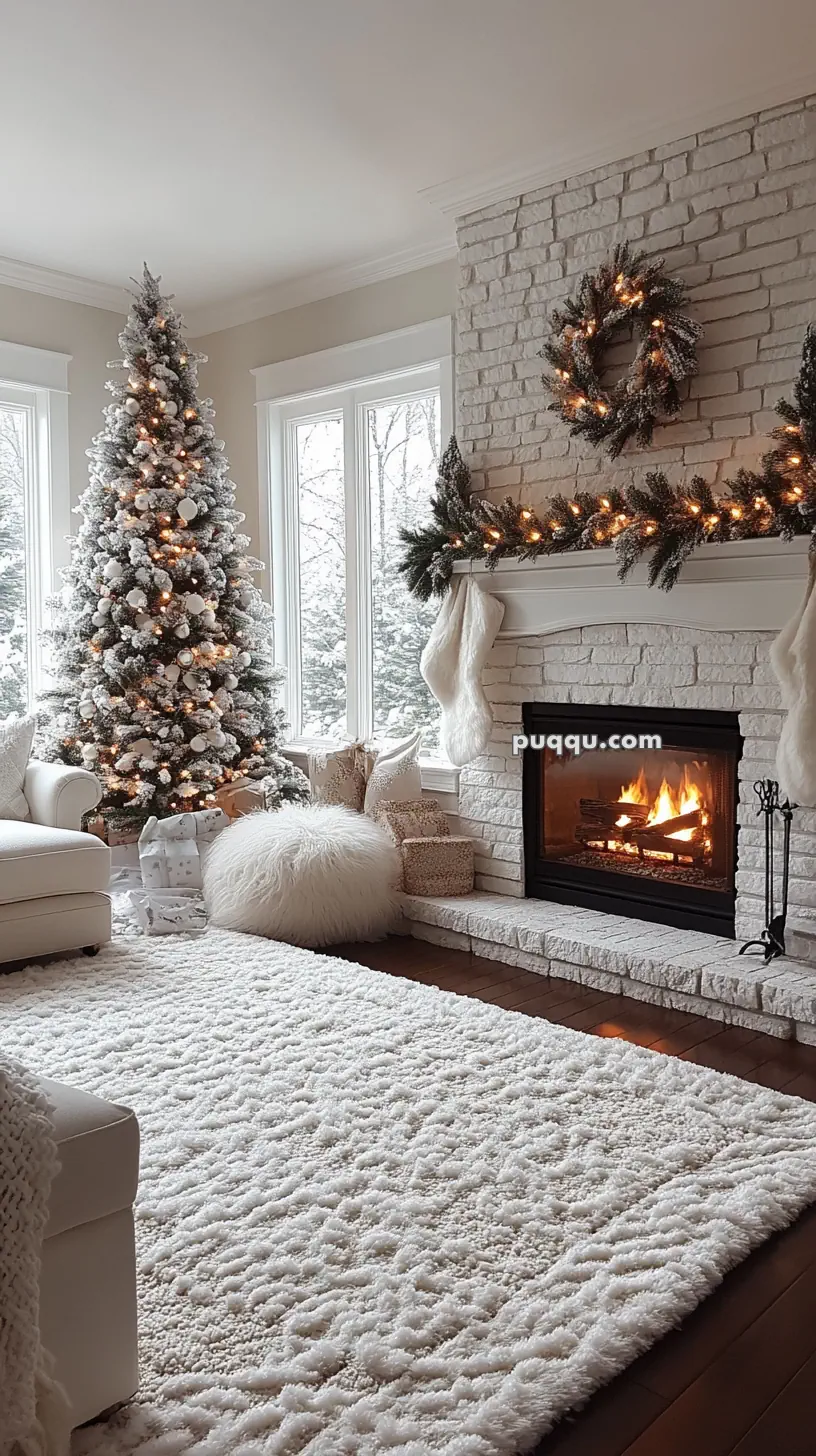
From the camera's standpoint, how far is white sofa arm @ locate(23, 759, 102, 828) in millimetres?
4301

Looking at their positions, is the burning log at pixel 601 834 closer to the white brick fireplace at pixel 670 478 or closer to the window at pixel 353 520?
the white brick fireplace at pixel 670 478

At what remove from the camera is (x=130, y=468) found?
515 cm

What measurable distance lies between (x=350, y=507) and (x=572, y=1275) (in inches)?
167

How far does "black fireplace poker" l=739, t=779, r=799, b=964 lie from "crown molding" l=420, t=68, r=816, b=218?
2.24m

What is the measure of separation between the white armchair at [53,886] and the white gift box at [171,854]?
0.39 metres

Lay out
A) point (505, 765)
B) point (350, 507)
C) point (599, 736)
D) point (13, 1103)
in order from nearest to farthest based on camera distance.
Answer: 1. point (13, 1103)
2. point (599, 736)
3. point (505, 765)
4. point (350, 507)

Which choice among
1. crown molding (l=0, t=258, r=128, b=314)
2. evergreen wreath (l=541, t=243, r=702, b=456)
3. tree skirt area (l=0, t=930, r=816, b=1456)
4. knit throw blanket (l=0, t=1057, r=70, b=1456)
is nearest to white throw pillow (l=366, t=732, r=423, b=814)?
tree skirt area (l=0, t=930, r=816, b=1456)

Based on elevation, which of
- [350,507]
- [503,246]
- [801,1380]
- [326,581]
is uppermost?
[503,246]

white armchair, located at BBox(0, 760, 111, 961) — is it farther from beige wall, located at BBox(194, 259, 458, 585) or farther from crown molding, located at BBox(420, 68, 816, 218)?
crown molding, located at BBox(420, 68, 816, 218)

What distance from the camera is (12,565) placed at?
18.4 feet

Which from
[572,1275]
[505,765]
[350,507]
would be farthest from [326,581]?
[572,1275]

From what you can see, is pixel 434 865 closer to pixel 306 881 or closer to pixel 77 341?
pixel 306 881

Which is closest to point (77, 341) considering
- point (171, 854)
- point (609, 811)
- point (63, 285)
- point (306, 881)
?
point (63, 285)

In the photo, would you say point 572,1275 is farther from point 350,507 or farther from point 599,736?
point 350,507
